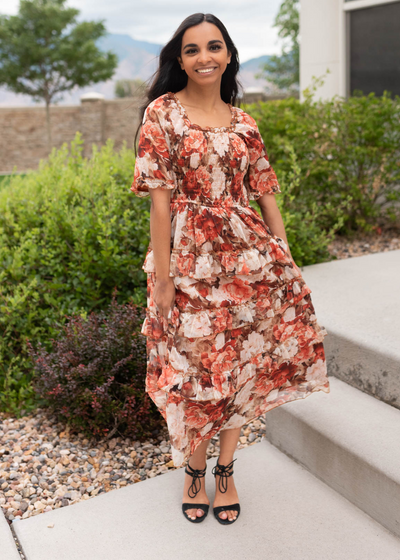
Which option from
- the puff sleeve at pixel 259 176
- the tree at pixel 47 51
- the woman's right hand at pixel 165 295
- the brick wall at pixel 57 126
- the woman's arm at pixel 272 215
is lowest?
the woman's right hand at pixel 165 295

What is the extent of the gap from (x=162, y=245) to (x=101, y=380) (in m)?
1.20

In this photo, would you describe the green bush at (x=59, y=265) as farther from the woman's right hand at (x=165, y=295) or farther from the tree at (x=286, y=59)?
the tree at (x=286, y=59)

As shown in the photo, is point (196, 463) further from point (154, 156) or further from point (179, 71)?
point (179, 71)

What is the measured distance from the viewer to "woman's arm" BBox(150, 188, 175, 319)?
171cm

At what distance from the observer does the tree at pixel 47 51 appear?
2731 centimetres

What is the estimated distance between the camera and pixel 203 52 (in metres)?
1.73

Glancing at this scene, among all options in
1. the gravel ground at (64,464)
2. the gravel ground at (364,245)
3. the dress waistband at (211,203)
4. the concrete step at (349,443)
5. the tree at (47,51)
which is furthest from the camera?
the tree at (47,51)

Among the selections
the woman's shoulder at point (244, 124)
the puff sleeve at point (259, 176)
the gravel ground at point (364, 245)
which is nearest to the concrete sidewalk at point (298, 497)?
the puff sleeve at point (259, 176)

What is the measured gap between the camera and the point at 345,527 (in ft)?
6.27

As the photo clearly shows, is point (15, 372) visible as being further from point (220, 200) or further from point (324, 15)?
point (324, 15)

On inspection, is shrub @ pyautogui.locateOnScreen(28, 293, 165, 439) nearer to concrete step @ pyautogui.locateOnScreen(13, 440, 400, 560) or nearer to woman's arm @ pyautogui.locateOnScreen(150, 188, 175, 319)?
concrete step @ pyautogui.locateOnScreen(13, 440, 400, 560)

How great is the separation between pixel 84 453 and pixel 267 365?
3.89ft

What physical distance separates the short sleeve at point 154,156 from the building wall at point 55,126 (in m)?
21.5

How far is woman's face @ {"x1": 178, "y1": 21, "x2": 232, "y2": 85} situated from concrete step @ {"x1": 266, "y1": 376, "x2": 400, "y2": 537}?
1.45m
